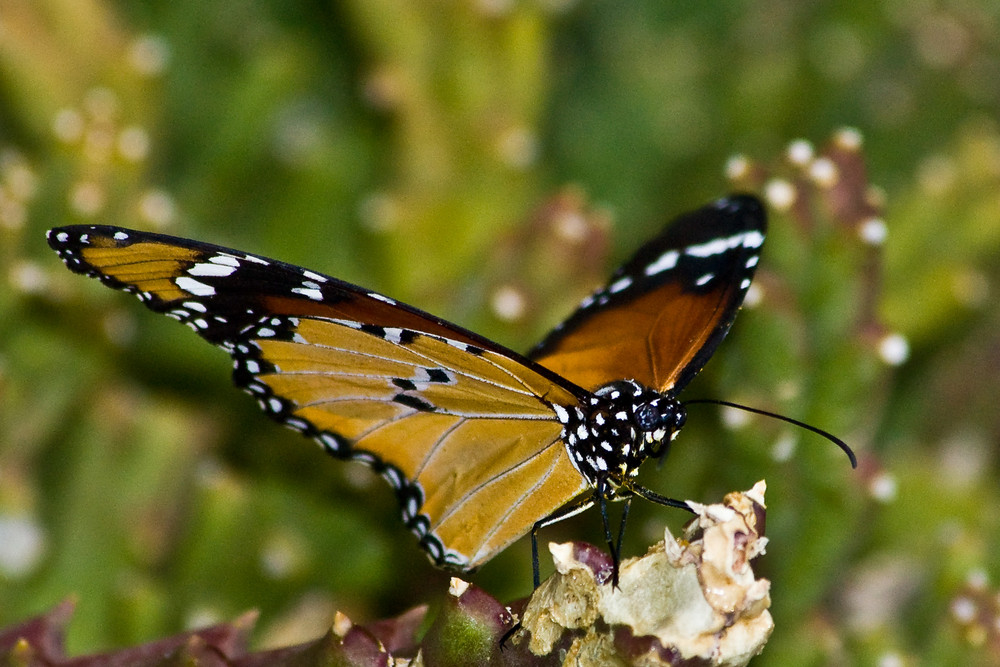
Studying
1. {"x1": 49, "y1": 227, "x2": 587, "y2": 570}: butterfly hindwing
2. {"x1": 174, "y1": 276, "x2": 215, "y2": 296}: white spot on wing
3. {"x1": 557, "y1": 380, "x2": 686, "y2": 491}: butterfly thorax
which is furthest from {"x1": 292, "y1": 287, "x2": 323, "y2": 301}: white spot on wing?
{"x1": 557, "y1": 380, "x2": 686, "y2": 491}: butterfly thorax

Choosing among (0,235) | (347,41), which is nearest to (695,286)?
(0,235)

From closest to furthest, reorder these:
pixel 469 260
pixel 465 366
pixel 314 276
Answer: pixel 314 276 → pixel 465 366 → pixel 469 260

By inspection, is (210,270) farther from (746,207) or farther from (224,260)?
(746,207)

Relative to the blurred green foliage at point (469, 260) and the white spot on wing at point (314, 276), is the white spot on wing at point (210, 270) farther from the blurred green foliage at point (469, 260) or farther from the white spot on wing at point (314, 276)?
the blurred green foliage at point (469, 260)

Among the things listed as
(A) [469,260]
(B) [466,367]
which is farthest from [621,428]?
(A) [469,260]

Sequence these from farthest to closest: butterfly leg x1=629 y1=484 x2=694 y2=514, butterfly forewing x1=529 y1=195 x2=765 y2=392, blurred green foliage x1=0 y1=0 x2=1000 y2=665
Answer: blurred green foliage x1=0 y1=0 x2=1000 y2=665 < butterfly forewing x1=529 y1=195 x2=765 y2=392 < butterfly leg x1=629 y1=484 x2=694 y2=514

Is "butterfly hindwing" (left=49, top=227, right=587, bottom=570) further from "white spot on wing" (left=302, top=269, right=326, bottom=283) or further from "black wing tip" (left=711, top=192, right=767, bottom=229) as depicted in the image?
"black wing tip" (left=711, top=192, right=767, bottom=229)

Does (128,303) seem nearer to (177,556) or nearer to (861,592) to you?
(177,556)
